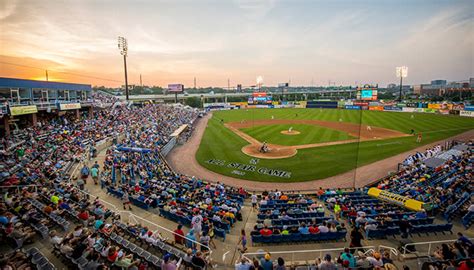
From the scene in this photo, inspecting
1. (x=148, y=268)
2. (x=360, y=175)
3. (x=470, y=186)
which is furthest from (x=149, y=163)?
(x=470, y=186)

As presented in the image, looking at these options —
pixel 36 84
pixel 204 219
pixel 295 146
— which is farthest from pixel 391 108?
pixel 36 84

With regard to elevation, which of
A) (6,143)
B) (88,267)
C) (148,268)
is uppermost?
(6,143)

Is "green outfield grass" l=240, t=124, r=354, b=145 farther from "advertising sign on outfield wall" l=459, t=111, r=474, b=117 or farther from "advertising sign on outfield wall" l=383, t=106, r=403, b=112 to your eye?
"advertising sign on outfield wall" l=383, t=106, r=403, b=112

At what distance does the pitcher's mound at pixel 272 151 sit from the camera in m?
26.5

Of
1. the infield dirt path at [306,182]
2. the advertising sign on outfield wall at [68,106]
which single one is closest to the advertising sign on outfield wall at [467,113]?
the infield dirt path at [306,182]

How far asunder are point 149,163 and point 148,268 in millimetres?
14896

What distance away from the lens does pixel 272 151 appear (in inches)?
1113

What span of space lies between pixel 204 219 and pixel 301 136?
27601 millimetres

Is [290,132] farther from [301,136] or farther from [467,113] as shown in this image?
[467,113]

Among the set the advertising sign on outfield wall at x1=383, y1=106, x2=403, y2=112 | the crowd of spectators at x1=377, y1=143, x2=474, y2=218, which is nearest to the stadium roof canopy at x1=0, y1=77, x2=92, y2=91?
the crowd of spectators at x1=377, y1=143, x2=474, y2=218

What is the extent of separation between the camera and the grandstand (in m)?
7.59

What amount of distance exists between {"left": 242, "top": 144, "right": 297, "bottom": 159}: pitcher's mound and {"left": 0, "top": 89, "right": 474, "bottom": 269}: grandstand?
8.27 m

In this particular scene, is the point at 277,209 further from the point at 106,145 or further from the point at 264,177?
the point at 106,145

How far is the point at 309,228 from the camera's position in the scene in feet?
33.1
